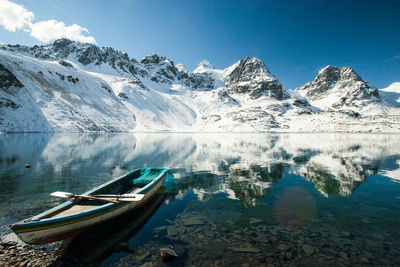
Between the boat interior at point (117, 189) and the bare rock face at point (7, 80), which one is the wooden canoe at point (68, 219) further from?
the bare rock face at point (7, 80)

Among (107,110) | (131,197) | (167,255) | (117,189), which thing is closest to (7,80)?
(107,110)

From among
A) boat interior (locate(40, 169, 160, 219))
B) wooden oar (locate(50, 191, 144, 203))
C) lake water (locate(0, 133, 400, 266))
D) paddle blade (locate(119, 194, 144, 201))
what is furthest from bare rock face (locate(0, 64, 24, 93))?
paddle blade (locate(119, 194, 144, 201))

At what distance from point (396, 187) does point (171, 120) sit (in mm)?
149462

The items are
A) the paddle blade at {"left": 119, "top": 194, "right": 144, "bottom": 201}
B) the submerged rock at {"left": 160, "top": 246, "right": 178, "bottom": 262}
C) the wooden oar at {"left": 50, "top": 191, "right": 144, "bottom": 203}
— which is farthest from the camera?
the paddle blade at {"left": 119, "top": 194, "right": 144, "bottom": 201}

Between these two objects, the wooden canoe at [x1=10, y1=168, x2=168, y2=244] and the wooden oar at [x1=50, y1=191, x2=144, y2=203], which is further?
the wooden oar at [x1=50, y1=191, x2=144, y2=203]

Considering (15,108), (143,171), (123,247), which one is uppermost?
(15,108)

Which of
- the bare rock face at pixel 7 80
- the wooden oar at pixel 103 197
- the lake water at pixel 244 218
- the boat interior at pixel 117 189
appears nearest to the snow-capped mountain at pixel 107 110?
the bare rock face at pixel 7 80

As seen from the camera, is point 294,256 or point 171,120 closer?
point 294,256

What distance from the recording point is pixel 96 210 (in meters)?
8.91

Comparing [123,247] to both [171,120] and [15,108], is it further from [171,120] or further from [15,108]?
[171,120]

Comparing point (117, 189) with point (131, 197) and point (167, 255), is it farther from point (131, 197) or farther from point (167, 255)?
point (167, 255)

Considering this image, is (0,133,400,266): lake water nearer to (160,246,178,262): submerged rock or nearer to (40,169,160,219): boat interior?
(160,246,178,262): submerged rock

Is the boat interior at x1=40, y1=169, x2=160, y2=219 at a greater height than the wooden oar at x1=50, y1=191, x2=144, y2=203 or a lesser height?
lesser

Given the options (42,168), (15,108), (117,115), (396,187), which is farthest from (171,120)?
(396,187)
